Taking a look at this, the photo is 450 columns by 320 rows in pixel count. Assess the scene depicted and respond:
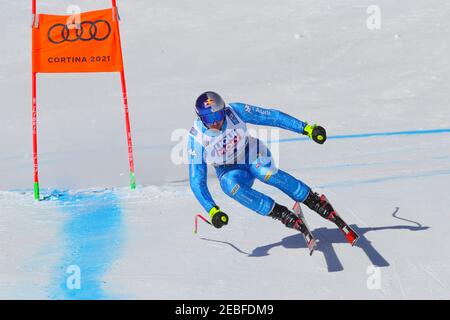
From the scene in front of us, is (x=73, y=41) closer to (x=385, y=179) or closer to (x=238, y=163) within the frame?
(x=238, y=163)

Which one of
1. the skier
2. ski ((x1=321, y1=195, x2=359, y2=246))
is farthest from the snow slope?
the skier

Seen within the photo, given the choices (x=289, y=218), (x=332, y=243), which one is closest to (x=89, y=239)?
(x=289, y=218)

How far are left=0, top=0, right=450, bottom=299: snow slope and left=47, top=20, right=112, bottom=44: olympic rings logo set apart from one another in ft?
6.25

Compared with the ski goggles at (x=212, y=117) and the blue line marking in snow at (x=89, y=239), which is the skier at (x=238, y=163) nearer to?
the ski goggles at (x=212, y=117)

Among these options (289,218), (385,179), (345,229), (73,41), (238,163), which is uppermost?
(73,41)

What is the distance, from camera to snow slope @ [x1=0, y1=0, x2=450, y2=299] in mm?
5699

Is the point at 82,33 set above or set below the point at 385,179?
above

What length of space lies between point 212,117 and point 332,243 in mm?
1638

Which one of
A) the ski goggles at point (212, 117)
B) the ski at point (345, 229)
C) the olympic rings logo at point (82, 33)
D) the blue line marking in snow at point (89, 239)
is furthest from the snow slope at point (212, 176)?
the olympic rings logo at point (82, 33)

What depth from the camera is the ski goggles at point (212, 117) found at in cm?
577

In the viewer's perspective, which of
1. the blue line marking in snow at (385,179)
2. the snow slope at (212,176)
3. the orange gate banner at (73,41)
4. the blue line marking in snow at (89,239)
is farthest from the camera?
the orange gate banner at (73,41)

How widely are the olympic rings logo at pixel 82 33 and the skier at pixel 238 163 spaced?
2.76 metres

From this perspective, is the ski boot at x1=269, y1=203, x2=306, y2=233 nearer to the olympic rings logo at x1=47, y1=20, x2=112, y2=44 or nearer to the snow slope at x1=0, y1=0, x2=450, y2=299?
the snow slope at x1=0, y1=0, x2=450, y2=299

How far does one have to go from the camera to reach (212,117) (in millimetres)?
5781
